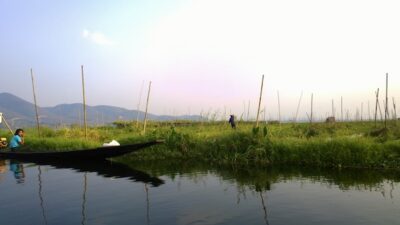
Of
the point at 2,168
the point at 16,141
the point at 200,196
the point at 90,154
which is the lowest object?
the point at 200,196

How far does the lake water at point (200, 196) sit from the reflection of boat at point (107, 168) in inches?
2.1

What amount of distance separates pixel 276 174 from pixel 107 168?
5311 mm

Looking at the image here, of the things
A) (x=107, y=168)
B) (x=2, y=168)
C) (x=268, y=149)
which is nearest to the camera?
(x=268, y=149)

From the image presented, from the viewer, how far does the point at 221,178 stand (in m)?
9.92

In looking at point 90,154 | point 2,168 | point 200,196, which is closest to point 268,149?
point 200,196

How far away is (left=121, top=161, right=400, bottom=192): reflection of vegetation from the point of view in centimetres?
884

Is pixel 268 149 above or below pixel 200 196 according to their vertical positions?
above

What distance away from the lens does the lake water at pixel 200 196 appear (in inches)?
257

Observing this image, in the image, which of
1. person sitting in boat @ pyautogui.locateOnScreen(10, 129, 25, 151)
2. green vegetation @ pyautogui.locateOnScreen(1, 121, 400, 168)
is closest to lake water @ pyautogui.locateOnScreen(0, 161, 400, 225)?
green vegetation @ pyautogui.locateOnScreen(1, 121, 400, 168)

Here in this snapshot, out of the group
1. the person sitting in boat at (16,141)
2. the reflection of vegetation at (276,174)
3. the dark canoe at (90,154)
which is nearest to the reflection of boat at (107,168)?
the dark canoe at (90,154)

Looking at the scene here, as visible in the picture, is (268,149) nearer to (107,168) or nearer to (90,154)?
(107,168)

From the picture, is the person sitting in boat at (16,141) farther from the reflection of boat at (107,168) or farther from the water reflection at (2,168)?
the reflection of boat at (107,168)

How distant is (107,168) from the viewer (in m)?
12.2

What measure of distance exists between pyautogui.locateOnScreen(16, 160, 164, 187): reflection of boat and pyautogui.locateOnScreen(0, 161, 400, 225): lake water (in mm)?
54
